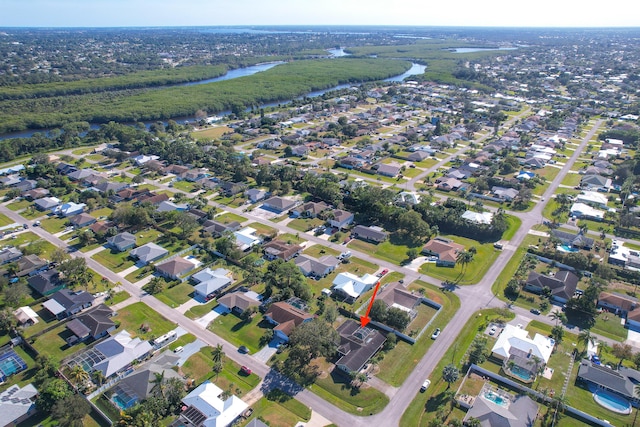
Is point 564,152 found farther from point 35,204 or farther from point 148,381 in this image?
point 35,204

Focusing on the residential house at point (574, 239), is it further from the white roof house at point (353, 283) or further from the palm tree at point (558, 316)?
the white roof house at point (353, 283)

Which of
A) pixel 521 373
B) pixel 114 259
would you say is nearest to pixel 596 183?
pixel 521 373

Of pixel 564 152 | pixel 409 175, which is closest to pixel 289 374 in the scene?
pixel 409 175

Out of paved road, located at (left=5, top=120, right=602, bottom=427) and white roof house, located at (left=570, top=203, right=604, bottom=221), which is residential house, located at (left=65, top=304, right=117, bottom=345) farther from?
white roof house, located at (left=570, top=203, right=604, bottom=221)

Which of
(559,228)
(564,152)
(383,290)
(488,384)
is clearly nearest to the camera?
(488,384)

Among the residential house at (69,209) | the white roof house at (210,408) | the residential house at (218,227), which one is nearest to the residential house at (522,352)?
the white roof house at (210,408)

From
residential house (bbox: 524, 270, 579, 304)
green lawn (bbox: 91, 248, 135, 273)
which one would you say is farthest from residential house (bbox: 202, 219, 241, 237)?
residential house (bbox: 524, 270, 579, 304)
